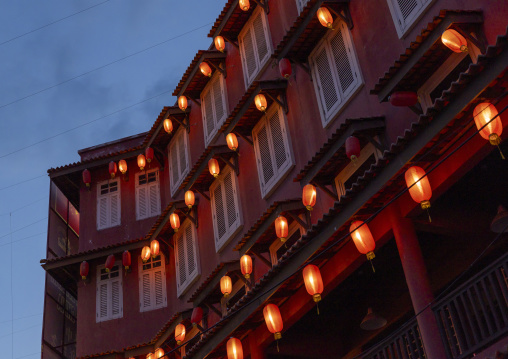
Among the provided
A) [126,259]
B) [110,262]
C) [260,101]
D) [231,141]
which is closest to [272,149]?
[260,101]

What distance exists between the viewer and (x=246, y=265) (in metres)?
17.8

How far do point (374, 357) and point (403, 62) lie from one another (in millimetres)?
5332

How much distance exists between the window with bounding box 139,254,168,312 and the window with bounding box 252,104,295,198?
653cm

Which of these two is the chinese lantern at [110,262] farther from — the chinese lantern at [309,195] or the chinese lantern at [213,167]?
the chinese lantern at [309,195]

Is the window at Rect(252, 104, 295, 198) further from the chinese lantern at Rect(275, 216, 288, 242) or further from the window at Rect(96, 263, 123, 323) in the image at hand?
the window at Rect(96, 263, 123, 323)

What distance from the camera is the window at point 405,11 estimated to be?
46.8 ft

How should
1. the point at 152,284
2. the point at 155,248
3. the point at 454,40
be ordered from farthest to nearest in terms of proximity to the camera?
the point at 152,284 → the point at 155,248 → the point at 454,40

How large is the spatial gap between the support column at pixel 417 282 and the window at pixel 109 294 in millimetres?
13634

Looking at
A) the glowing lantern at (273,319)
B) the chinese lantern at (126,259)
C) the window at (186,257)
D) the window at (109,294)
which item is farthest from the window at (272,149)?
the window at (109,294)

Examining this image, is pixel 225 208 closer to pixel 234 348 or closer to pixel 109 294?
pixel 234 348

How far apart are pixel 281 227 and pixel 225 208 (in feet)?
15.2

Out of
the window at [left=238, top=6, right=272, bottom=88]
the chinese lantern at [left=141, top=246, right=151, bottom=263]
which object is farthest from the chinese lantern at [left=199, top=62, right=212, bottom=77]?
the chinese lantern at [left=141, top=246, right=151, bottom=263]

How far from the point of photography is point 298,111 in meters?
18.1

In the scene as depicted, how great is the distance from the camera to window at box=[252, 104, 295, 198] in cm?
1838
